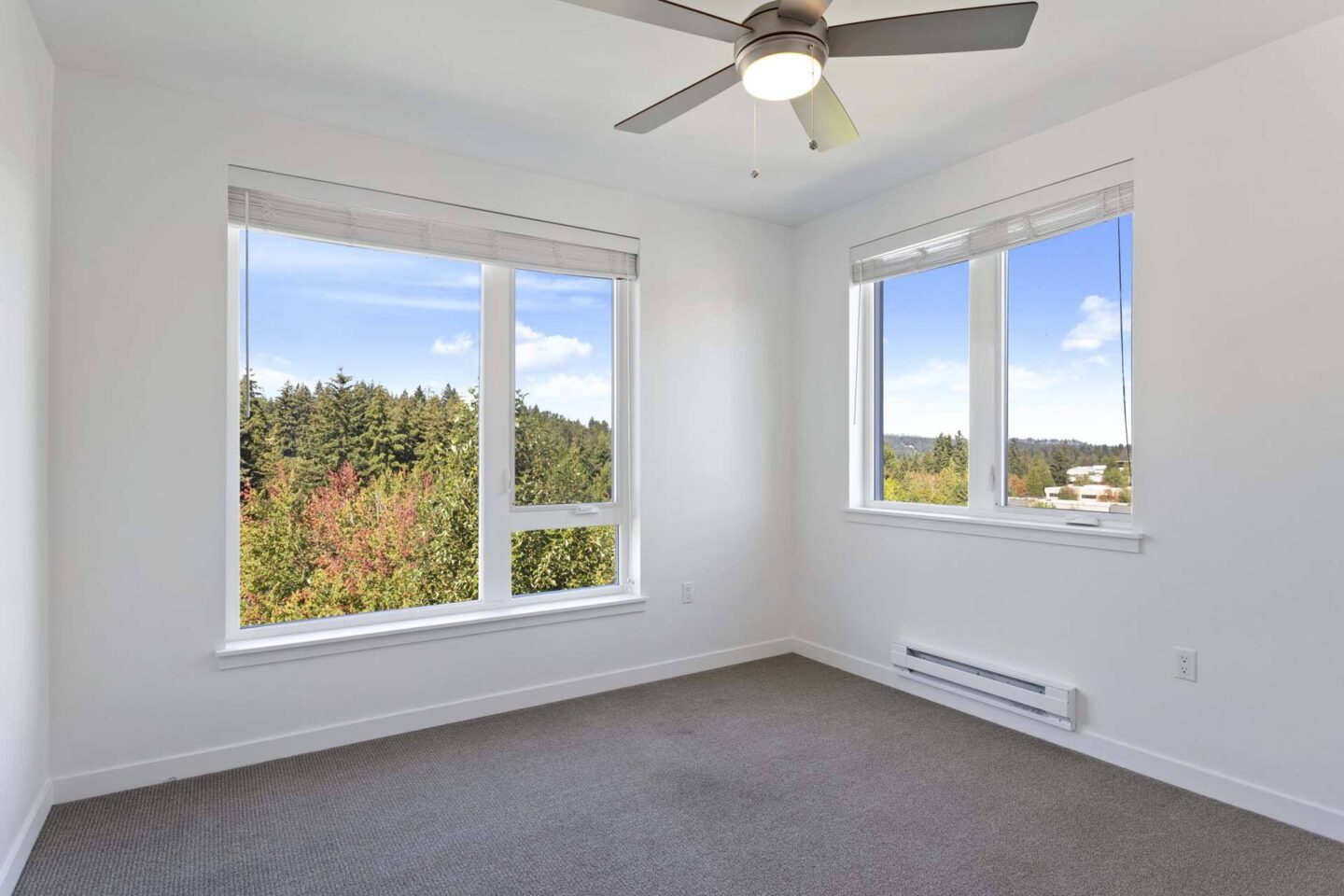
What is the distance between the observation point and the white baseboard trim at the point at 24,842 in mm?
1954

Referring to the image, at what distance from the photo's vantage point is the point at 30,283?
2.25 metres

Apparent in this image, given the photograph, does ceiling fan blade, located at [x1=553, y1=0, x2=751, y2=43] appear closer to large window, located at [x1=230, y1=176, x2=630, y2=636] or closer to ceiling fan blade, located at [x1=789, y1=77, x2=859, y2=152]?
ceiling fan blade, located at [x1=789, y1=77, x2=859, y2=152]

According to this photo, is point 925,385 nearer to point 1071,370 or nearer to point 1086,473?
point 1071,370

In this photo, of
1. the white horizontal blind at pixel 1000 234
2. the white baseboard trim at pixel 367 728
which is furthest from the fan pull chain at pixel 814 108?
the white baseboard trim at pixel 367 728

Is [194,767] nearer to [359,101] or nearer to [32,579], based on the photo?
[32,579]

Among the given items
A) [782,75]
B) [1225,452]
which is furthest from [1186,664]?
[782,75]

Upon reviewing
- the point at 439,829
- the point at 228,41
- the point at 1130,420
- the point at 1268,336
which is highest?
the point at 228,41

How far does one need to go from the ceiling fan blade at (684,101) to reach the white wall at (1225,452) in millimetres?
1734

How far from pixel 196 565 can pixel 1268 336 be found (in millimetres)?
3823

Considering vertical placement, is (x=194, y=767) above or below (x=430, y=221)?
below

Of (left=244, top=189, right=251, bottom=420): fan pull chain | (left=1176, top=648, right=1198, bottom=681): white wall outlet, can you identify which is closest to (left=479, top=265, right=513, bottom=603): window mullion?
(left=244, top=189, right=251, bottom=420): fan pull chain

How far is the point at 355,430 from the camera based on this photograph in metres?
3.15

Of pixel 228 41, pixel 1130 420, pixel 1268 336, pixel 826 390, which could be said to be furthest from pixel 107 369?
pixel 1268 336

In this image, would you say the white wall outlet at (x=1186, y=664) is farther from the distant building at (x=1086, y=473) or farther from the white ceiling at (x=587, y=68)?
the white ceiling at (x=587, y=68)
